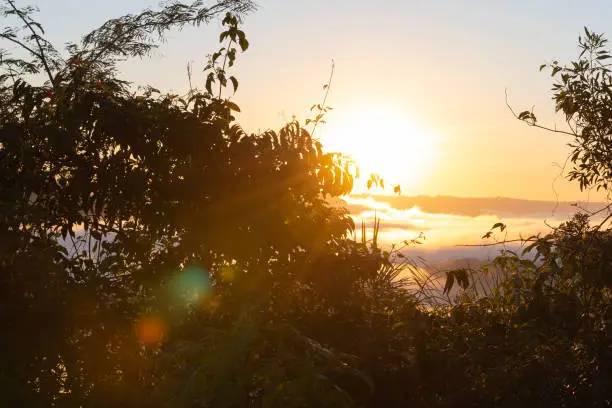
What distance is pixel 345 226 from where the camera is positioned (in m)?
5.68

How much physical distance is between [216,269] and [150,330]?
2.29 ft

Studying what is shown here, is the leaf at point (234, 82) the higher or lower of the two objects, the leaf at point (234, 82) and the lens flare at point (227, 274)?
the higher

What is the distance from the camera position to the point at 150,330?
17.3 ft

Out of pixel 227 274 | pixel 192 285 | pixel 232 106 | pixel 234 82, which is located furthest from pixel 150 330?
pixel 234 82

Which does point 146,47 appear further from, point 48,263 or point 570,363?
point 570,363

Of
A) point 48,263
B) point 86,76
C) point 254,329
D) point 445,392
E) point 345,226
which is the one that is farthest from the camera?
point 86,76

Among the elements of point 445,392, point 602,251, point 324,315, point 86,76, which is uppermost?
point 86,76

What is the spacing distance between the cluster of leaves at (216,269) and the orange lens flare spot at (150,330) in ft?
0.03

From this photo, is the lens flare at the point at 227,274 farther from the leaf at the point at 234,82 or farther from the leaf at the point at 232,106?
the leaf at the point at 234,82

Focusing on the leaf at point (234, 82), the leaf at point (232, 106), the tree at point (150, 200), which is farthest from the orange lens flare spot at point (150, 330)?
the leaf at point (234, 82)

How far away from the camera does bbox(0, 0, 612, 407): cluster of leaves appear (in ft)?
16.3

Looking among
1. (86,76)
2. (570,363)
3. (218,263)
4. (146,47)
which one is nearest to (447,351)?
(570,363)

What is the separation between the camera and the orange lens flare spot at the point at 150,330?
5.21 metres

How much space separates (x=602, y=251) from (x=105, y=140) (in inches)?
155
